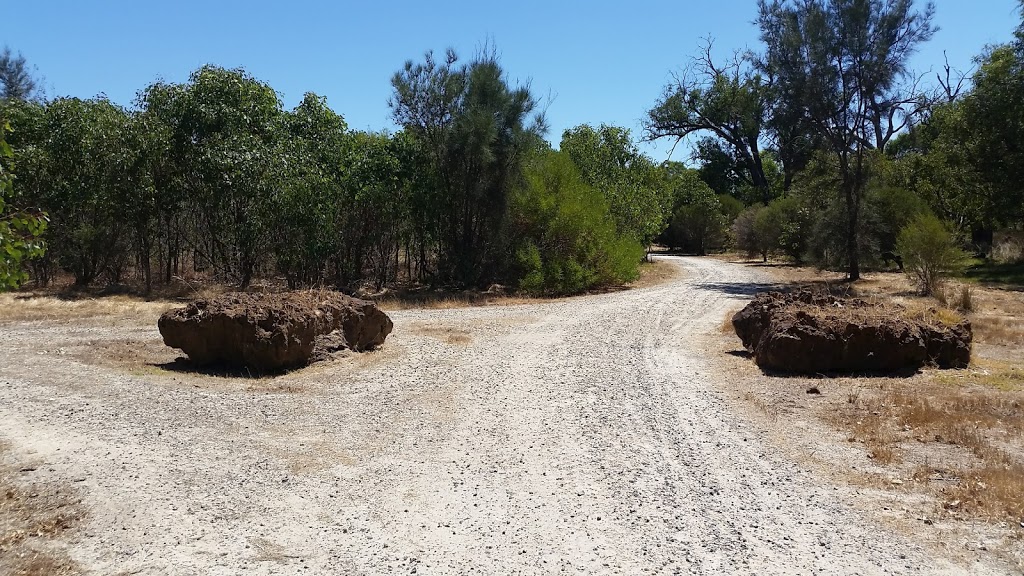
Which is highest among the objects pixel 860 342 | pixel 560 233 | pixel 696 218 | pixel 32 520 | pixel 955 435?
pixel 696 218

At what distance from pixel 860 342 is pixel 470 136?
13.8m

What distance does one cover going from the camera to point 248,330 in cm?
959

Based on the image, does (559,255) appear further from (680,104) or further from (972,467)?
(680,104)

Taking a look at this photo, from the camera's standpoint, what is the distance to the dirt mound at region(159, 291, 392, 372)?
9609 mm

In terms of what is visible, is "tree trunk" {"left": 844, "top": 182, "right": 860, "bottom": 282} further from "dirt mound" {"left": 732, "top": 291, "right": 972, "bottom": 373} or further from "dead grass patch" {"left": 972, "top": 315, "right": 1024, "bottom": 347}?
"dirt mound" {"left": 732, "top": 291, "right": 972, "bottom": 373}

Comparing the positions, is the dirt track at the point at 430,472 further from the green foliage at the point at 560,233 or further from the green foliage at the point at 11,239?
the green foliage at the point at 560,233

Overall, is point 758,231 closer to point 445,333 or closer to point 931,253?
point 931,253

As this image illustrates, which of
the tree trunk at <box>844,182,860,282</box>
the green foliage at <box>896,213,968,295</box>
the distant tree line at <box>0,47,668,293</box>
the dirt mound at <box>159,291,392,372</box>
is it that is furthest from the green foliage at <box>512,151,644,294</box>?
the dirt mound at <box>159,291,392,372</box>

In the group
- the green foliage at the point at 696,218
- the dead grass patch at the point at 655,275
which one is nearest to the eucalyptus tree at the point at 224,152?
the dead grass patch at the point at 655,275

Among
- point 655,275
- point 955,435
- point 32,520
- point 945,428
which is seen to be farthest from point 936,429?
point 655,275

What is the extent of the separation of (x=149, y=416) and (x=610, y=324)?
9383mm

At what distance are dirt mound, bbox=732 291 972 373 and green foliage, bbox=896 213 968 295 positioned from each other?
855 cm

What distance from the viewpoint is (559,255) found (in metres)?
22.4

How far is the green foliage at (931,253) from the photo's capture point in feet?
56.6
